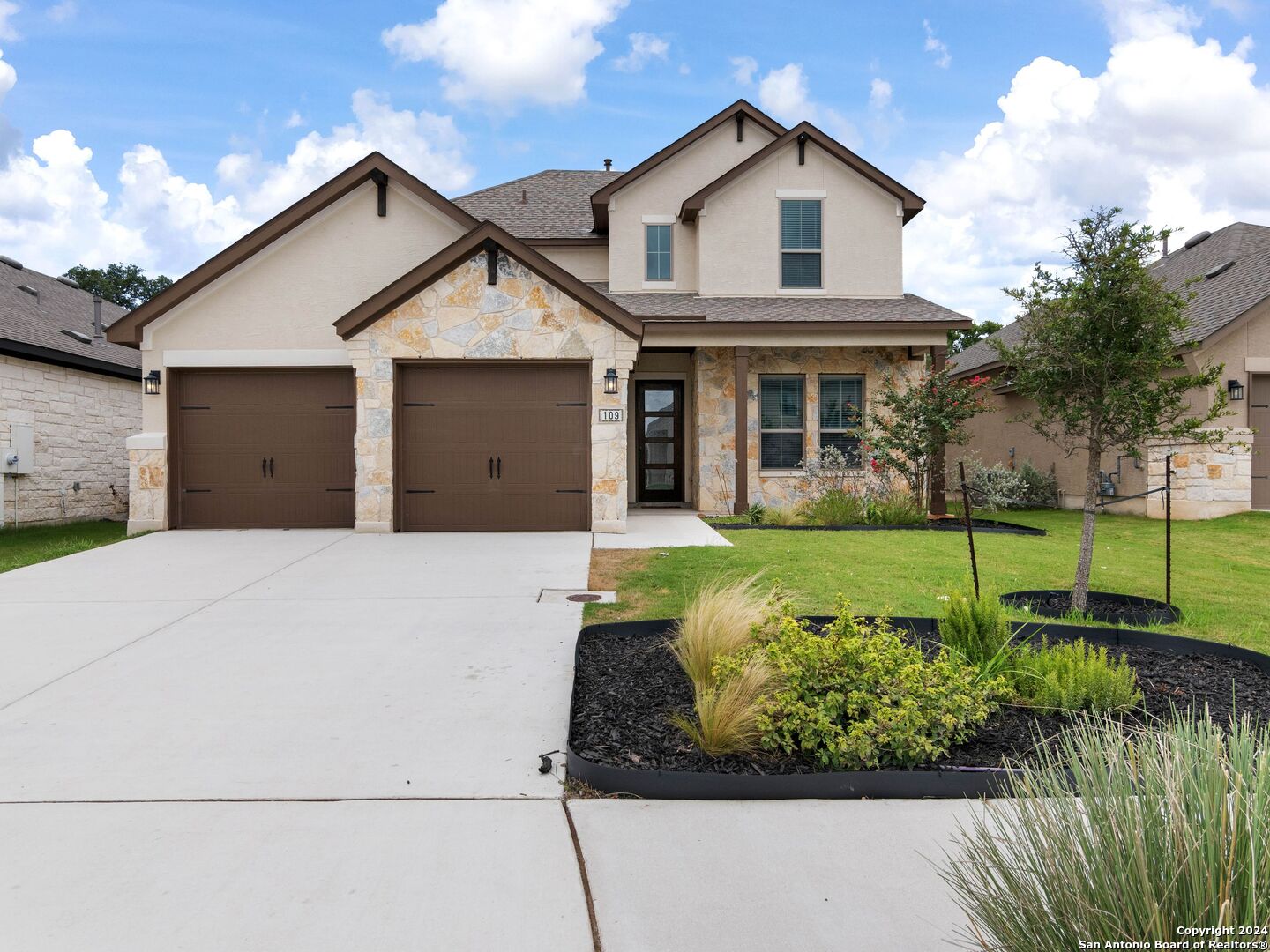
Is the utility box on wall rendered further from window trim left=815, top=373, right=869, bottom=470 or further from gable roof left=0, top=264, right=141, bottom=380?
window trim left=815, top=373, right=869, bottom=470

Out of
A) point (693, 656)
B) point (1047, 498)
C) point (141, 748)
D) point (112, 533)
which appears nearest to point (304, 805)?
point (141, 748)

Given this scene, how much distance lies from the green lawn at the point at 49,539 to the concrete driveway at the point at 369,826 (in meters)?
4.92

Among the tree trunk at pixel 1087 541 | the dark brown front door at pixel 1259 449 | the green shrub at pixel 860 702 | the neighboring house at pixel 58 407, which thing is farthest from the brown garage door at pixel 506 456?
the dark brown front door at pixel 1259 449

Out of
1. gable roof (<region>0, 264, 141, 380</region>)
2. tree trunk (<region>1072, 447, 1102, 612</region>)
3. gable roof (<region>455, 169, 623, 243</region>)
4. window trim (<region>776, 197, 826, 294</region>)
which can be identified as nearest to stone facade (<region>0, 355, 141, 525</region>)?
gable roof (<region>0, 264, 141, 380</region>)

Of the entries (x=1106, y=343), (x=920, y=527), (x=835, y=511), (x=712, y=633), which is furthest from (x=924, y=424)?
(x=712, y=633)

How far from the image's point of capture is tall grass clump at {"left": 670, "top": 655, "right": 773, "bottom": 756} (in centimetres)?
340

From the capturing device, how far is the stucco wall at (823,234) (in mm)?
14609

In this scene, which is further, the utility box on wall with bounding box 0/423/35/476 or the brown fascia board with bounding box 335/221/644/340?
the utility box on wall with bounding box 0/423/35/476

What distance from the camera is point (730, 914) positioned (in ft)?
7.65

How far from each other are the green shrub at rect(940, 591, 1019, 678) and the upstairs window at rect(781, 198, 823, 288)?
11284 mm

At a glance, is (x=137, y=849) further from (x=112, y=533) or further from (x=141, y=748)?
(x=112, y=533)

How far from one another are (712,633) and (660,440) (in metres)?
11.5

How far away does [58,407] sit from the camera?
14000mm

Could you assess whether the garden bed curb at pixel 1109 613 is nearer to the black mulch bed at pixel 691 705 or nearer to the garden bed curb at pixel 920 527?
the black mulch bed at pixel 691 705
